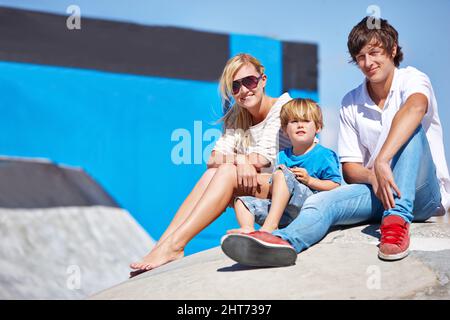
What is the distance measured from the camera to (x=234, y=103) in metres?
3.68

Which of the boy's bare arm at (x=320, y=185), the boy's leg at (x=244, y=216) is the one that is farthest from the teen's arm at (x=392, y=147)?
the boy's leg at (x=244, y=216)

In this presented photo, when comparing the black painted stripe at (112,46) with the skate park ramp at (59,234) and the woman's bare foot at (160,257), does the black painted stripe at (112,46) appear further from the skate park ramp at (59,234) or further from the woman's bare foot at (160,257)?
the woman's bare foot at (160,257)

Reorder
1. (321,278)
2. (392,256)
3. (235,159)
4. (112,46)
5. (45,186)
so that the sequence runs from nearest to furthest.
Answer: (321,278), (392,256), (235,159), (45,186), (112,46)

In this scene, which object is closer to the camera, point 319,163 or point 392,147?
point 392,147

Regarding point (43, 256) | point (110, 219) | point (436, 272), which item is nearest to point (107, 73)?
point (110, 219)

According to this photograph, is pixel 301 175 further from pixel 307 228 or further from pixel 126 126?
pixel 126 126

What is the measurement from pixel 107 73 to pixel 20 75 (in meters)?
0.88

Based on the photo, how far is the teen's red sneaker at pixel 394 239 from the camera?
2.60m

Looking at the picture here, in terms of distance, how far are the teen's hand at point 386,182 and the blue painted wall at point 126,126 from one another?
3.71m

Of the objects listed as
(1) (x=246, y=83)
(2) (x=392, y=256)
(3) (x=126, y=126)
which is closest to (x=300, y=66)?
(3) (x=126, y=126)

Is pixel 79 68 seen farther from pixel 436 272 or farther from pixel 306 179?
pixel 436 272

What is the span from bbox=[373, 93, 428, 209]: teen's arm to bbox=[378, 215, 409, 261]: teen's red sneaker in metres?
0.09

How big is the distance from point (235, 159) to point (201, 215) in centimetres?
45
